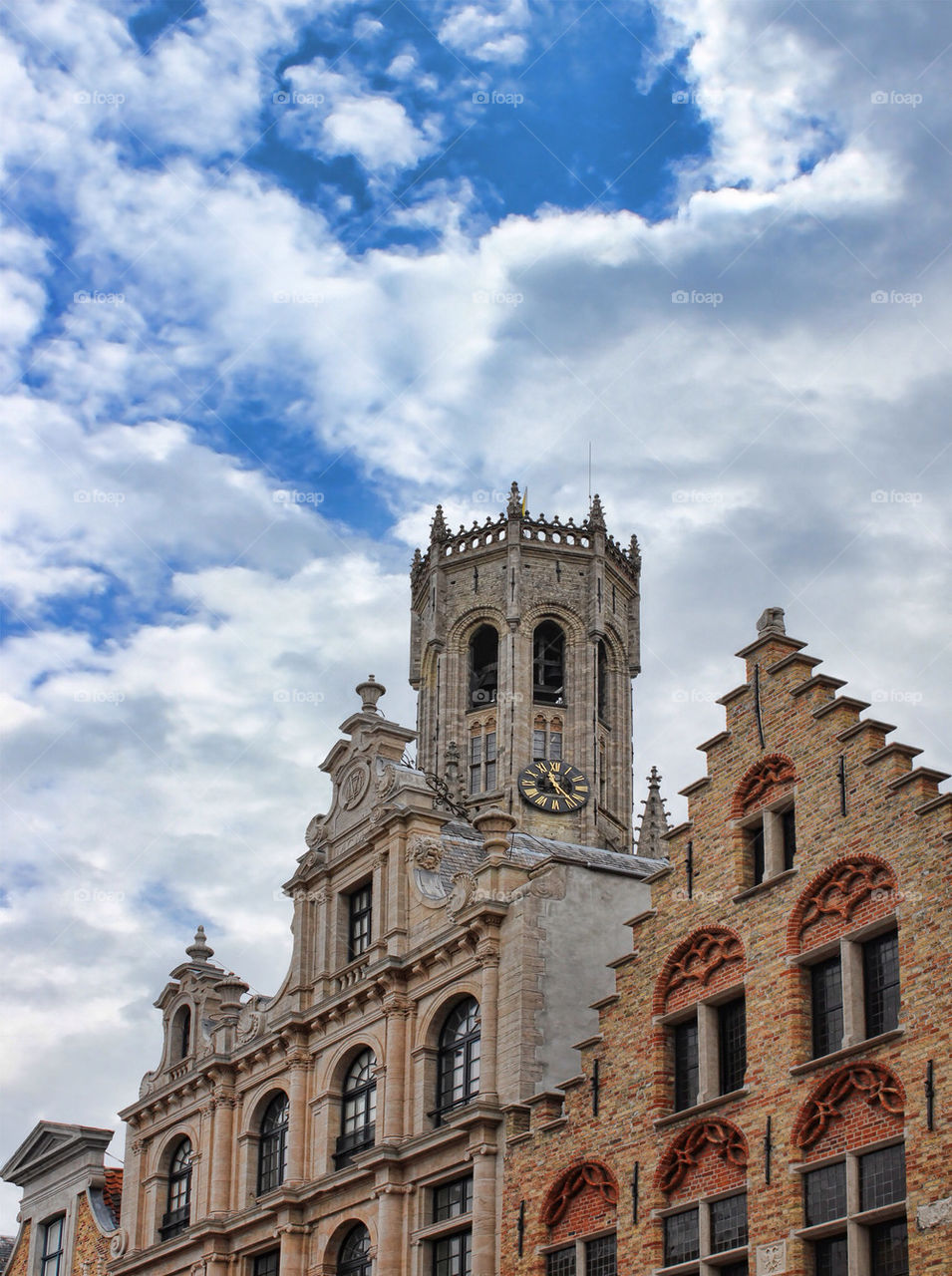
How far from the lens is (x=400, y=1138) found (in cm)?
3856

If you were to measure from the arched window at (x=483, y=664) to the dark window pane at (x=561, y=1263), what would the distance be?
73893 mm

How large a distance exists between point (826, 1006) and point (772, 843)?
2885mm

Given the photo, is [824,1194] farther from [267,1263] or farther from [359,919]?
[267,1263]

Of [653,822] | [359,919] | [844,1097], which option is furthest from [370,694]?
[653,822]

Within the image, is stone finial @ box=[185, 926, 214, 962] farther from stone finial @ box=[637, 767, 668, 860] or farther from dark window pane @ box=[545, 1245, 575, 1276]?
stone finial @ box=[637, 767, 668, 860]

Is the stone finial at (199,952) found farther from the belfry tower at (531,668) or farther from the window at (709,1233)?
the belfry tower at (531,668)

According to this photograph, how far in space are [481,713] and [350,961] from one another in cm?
6260

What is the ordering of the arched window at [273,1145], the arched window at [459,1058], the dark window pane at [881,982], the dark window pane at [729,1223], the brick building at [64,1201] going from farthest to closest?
the brick building at [64,1201]
the arched window at [273,1145]
the arched window at [459,1058]
the dark window pane at [729,1223]
the dark window pane at [881,982]

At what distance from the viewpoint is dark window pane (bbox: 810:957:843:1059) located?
Answer: 28.7m

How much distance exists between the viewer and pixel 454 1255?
119 feet

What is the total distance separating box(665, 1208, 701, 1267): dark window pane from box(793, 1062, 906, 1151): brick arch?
9.74ft

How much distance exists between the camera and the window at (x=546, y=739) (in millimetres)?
102375

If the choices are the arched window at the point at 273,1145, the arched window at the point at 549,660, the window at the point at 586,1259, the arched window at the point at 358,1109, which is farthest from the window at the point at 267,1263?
the arched window at the point at 549,660

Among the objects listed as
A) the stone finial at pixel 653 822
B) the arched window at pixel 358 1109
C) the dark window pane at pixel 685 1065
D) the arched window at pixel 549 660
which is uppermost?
the arched window at pixel 549 660
